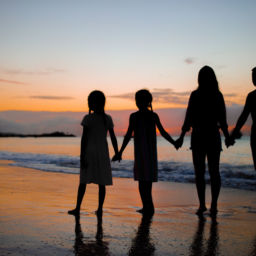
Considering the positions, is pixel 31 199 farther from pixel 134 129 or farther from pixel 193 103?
pixel 193 103

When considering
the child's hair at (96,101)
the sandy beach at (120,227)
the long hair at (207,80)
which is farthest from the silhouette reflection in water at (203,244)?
the child's hair at (96,101)

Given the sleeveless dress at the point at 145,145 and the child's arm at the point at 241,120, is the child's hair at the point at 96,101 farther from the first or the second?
the child's arm at the point at 241,120

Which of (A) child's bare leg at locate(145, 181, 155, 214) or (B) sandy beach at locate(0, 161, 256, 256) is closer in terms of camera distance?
(B) sandy beach at locate(0, 161, 256, 256)

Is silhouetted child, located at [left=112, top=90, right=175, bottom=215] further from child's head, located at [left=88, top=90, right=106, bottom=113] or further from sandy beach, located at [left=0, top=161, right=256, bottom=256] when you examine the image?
child's head, located at [left=88, top=90, right=106, bottom=113]

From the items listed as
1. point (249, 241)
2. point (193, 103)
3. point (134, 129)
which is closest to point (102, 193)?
point (134, 129)

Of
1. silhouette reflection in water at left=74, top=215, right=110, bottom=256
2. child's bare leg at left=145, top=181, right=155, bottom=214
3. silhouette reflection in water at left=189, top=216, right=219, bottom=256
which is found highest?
child's bare leg at left=145, top=181, right=155, bottom=214

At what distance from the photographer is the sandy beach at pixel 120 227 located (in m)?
3.87

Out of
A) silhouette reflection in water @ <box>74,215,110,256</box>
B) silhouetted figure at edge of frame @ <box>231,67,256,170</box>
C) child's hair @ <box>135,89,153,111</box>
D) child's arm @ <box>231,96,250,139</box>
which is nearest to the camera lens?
silhouette reflection in water @ <box>74,215,110,256</box>

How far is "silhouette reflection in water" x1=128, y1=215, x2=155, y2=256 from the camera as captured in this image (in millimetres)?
3783

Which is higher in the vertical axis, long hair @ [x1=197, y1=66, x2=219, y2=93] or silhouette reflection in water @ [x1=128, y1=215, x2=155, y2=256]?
long hair @ [x1=197, y1=66, x2=219, y2=93]

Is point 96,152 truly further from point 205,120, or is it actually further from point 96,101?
point 205,120

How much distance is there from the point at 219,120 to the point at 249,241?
2.18 m

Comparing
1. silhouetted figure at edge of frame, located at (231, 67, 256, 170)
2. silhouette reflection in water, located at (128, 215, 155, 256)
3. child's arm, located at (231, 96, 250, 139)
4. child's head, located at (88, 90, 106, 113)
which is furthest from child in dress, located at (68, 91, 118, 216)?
silhouetted figure at edge of frame, located at (231, 67, 256, 170)

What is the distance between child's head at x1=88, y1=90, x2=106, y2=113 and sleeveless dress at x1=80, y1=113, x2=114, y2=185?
10cm
